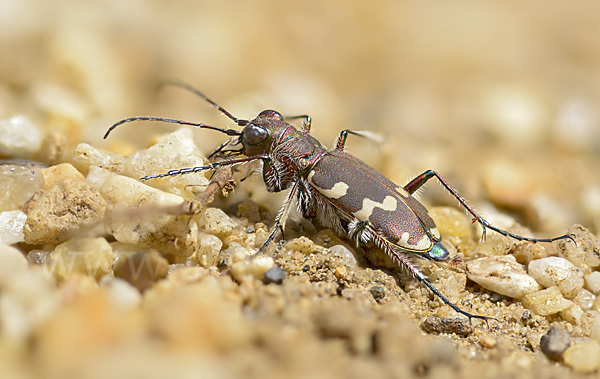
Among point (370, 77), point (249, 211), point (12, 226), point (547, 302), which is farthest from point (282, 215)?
point (370, 77)

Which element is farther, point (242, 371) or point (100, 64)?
point (100, 64)

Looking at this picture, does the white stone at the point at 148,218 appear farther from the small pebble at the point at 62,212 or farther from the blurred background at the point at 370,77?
the blurred background at the point at 370,77

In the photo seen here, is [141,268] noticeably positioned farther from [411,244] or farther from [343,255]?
[411,244]

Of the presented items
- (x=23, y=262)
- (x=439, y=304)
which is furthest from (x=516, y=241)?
(x=23, y=262)

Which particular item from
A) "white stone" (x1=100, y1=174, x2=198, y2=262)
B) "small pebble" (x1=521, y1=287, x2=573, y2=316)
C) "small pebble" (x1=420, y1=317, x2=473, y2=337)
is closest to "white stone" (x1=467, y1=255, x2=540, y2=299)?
"small pebble" (x1=521, y1=287, x2=573, y2=316)

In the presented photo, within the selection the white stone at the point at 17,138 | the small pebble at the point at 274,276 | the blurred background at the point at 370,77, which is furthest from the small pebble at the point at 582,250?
the white stone at the point at 17,138

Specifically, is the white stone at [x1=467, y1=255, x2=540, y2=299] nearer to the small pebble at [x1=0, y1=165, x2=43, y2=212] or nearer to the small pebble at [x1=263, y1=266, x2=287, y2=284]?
the small pebble at [x1=263, y1=266, x2=287, y2=284]

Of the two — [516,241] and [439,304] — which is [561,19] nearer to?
[516,241]
